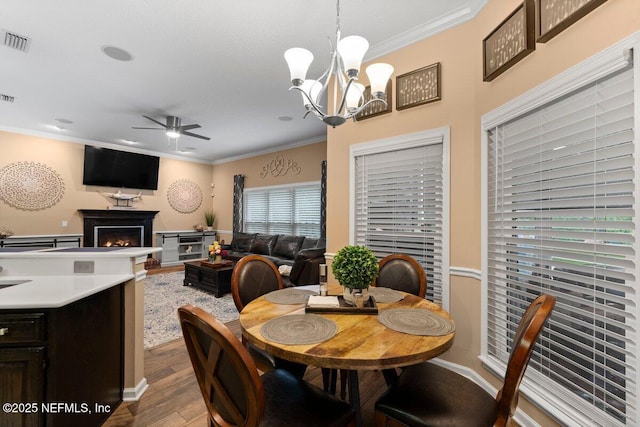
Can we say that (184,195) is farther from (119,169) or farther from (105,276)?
(105,276)

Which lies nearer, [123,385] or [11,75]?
[123,385]

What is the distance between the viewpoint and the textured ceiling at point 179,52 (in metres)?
2.20

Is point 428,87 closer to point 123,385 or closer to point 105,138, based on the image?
point 123,385

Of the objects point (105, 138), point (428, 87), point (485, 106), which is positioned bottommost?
point (485, 106)

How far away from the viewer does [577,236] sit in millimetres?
1366

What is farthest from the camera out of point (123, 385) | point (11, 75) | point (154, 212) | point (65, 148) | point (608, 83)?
→ point (154, 212)

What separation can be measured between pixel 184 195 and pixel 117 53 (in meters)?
5.03

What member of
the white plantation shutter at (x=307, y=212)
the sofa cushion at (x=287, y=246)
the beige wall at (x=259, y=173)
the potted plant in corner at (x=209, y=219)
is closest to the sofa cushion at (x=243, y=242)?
the sofa cushion at (x=287, y=246)

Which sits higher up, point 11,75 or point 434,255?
point 11,75

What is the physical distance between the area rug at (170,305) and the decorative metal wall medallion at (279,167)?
9.97 feet

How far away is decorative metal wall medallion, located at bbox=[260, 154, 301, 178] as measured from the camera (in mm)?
6219

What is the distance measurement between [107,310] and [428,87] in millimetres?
2985

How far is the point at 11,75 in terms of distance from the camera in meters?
3.23

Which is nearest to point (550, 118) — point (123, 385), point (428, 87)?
point (428, 87)
